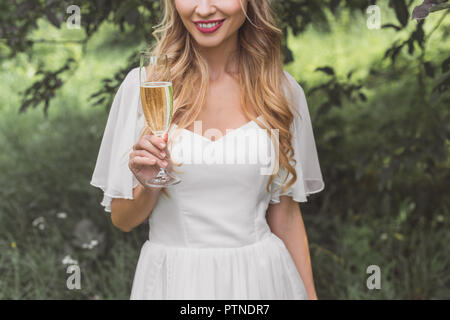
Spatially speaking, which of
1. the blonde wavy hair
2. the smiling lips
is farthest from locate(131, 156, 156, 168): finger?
the smiling lips

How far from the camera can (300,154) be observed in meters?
1.96

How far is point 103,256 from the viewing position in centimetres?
383

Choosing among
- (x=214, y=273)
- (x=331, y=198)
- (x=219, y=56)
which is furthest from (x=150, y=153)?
(x=331, y=198)

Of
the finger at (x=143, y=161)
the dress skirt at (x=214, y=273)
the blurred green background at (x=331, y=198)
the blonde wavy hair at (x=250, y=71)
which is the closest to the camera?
the finger at (x=143, y=161)

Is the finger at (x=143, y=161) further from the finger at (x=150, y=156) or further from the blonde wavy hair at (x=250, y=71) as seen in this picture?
the blonde wavy hair at (x=250, y=71)

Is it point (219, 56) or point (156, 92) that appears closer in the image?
point (156, 92)

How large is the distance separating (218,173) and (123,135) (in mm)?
324

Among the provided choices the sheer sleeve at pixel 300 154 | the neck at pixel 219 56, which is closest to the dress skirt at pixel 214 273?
the sheer sleeve at pixel 300 154

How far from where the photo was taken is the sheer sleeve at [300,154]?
6.35ft

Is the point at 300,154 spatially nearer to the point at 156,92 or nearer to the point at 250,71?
the point at 250,71

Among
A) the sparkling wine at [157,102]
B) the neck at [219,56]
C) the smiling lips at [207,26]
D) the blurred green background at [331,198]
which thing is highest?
the smiling lips at [207,26]
